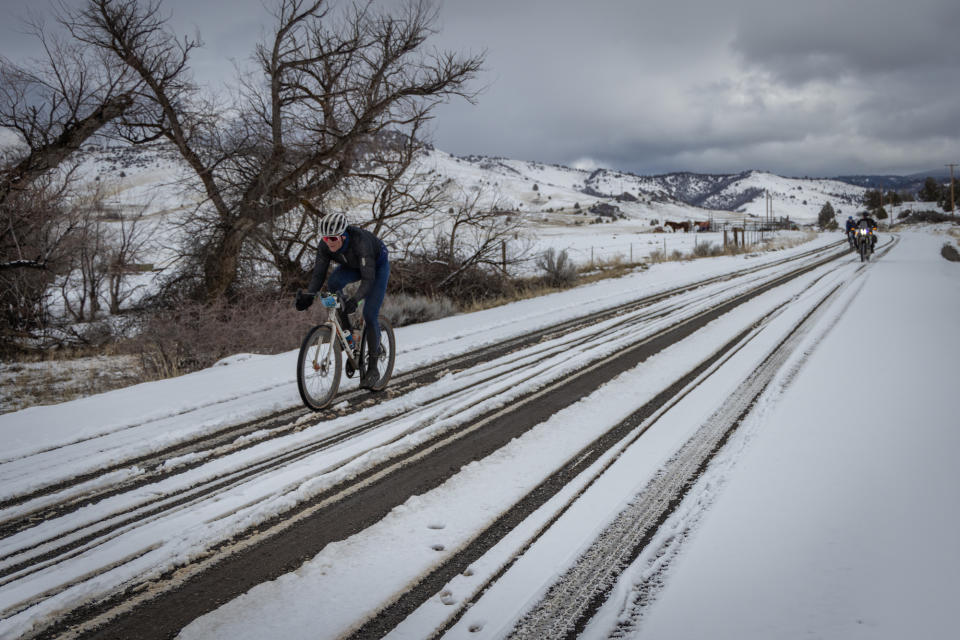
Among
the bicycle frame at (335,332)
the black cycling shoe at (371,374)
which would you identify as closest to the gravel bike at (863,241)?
the black cycling shoe at (371,374)

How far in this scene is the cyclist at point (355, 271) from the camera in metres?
6.04

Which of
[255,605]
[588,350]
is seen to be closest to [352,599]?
[255,605]

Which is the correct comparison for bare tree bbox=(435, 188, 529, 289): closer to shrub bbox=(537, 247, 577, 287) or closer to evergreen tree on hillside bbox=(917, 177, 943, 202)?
shrub bbox=(537, 247, 577, 287)

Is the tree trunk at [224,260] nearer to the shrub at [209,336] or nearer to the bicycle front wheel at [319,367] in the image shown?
the shrub at [209,336]

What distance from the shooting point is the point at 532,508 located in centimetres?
364

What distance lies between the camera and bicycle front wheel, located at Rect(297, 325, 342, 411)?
18.6 ft

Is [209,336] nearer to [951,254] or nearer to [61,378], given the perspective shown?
[61,378]

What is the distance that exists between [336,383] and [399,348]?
3.35 metres

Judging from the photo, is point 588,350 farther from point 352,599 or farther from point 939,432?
point 352,599

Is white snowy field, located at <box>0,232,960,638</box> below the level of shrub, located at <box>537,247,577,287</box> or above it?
Answer: below

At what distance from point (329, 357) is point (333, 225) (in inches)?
54.8

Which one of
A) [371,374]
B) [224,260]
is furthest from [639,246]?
[371,374]

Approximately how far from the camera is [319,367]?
19.5 feet

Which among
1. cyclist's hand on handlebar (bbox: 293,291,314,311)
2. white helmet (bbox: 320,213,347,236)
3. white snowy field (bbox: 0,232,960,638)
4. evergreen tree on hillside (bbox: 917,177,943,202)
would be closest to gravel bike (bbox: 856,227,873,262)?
white snowy field (bbox: 0,232,960,638)
